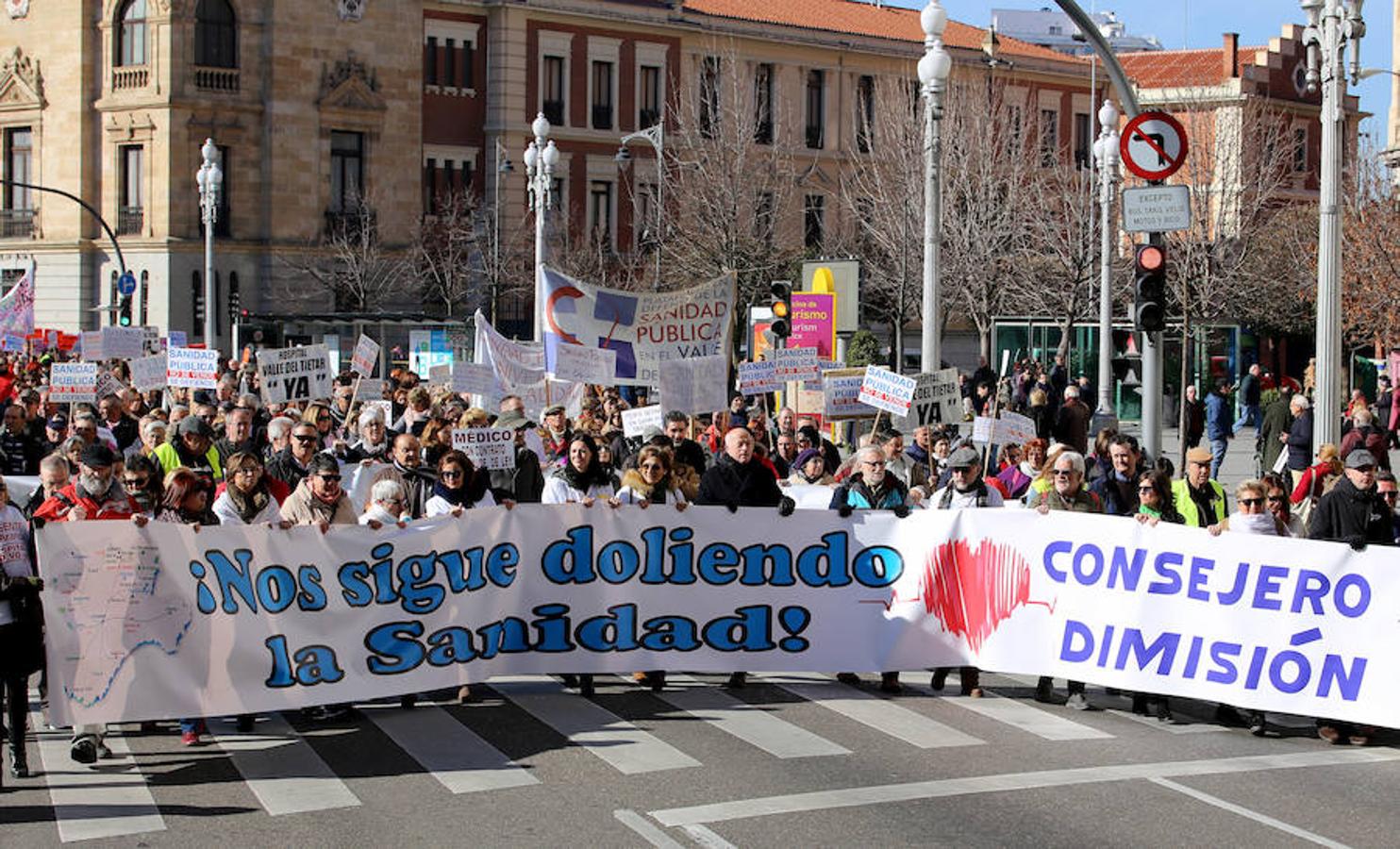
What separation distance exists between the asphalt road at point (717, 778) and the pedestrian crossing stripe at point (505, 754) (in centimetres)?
2

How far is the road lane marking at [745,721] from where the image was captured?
11133 millimetres

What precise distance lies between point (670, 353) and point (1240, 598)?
11.1m

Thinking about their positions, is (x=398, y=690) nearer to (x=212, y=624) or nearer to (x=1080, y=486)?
(x=212, y=624)

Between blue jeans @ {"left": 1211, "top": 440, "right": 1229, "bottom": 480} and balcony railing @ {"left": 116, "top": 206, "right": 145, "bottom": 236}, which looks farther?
balcony railing @ {"left": 116, "top": 206, "right": 145, "bottom": 236}

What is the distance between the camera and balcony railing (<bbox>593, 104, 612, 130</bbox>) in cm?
6450

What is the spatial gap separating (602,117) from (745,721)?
54126mm

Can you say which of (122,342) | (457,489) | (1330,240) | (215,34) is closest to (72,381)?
(122,342)

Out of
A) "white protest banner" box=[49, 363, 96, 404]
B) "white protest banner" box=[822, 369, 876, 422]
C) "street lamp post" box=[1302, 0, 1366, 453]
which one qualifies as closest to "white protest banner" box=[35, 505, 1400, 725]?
"white protest banner" box=[822, 369, 876, 422]

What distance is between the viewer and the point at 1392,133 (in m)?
42.0

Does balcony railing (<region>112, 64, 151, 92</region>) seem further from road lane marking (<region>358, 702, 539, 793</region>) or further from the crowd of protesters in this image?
road lane marking (<region>358, 702, 539, 793</region>)

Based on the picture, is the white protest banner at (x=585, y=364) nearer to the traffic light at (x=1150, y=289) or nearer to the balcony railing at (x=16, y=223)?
the traffic light at (x=1150, y=289)

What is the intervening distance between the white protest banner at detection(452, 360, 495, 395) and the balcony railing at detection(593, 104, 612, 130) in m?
42.7

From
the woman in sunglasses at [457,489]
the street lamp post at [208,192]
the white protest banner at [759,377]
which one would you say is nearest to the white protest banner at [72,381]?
the white protest banner at [759,377]

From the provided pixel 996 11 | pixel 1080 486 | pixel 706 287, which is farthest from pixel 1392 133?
pixel 996 11
